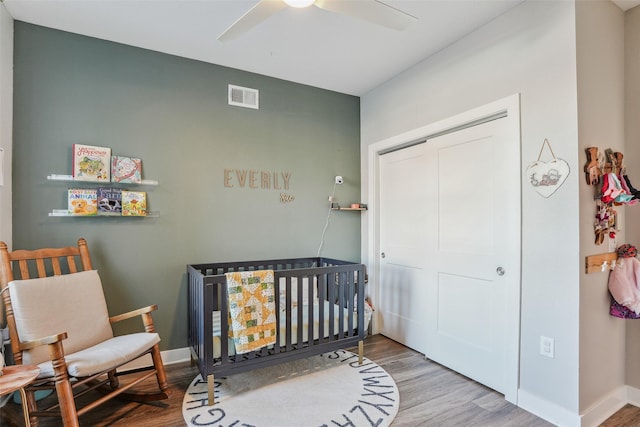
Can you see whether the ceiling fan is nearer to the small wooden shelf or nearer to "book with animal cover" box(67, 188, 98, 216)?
the small wooden shelf

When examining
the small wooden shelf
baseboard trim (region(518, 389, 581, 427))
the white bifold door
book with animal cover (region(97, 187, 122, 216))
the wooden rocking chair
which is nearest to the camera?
the wooden rocking chair

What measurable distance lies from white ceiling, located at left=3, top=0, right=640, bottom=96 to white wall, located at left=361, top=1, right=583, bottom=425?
0.80ft

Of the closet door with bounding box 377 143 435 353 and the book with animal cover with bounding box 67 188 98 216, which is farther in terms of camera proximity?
the closet door with bounding box 377 143 435 353

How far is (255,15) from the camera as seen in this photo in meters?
1.79

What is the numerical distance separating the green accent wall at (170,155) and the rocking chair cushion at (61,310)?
35 cm

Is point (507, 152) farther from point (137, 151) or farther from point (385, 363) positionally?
point (137, 151)

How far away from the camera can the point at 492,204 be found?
2.40 m

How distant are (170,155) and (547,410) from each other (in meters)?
3.24

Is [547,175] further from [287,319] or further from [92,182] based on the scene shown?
[92,182]

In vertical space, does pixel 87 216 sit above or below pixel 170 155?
below

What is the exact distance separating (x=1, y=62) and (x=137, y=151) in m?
0.93

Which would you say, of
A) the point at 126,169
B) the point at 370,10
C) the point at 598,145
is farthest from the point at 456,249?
the point at 126,169

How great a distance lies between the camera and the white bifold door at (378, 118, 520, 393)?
90.6 inches

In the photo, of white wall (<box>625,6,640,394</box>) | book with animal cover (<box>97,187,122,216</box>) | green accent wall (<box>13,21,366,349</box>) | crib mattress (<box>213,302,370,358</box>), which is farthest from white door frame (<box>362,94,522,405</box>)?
book with animal cover (<box>97,187,122,216</box>)
